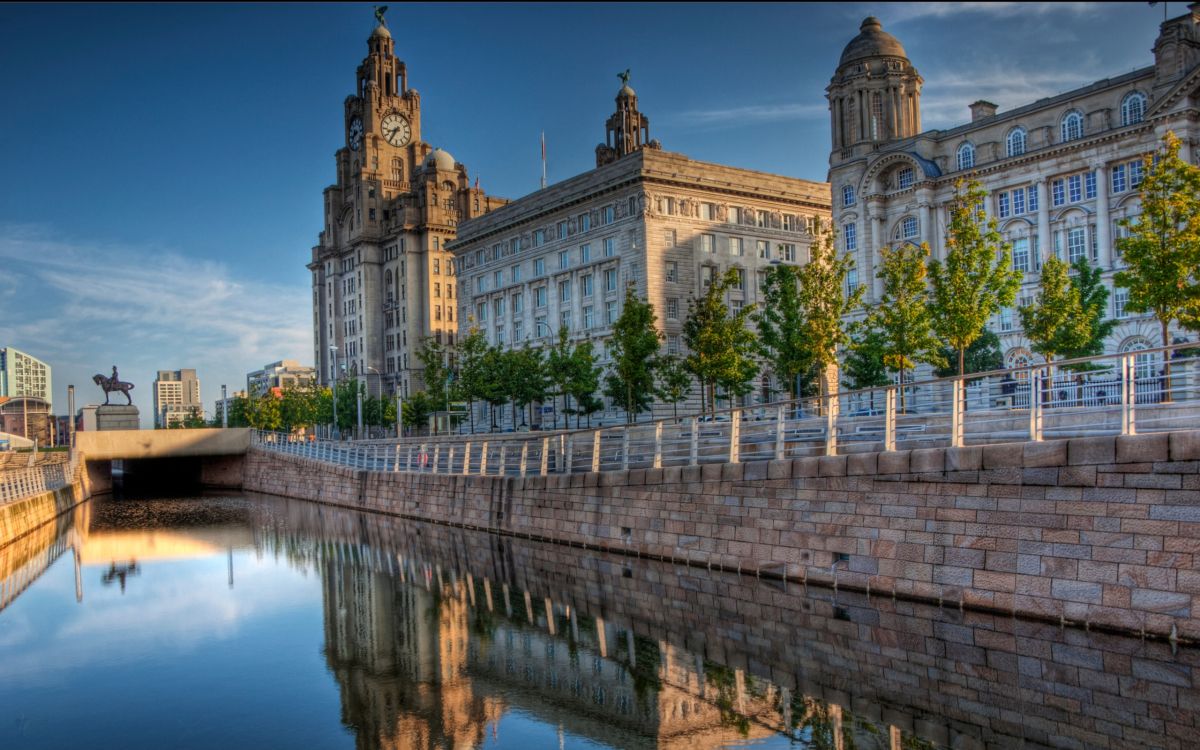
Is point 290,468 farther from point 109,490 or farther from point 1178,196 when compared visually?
point 1178,196

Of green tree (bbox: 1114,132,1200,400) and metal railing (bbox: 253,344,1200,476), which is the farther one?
green tree (bbox: 1114,132,1200,400)

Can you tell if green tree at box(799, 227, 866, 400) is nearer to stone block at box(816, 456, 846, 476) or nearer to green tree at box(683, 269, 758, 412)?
green tree at box(683, 269, 758, 412)

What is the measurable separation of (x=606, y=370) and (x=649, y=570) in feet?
198

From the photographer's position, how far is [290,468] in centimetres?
5822

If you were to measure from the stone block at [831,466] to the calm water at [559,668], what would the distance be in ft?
7.61

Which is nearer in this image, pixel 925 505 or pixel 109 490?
pixel 925 505

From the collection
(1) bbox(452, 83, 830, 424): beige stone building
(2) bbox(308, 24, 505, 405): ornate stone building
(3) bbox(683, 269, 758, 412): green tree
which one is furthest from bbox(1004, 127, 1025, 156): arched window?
(2) bbox(308, 24, 505, 405): ornate stone building

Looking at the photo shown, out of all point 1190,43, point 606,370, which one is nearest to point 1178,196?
point 1190,43

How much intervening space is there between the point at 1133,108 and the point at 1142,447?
54.2m

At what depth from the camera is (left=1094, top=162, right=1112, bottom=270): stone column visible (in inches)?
2400

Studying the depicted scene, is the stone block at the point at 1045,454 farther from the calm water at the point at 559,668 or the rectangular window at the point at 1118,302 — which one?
the rectangular window at the point at 1118,302

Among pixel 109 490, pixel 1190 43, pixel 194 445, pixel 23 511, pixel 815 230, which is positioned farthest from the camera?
pixel 109 490

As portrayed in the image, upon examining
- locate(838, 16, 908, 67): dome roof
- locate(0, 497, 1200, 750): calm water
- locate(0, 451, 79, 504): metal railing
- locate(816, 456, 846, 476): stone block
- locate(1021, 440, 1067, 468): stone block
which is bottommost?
locate(0, 497, 1200, 750): calm water

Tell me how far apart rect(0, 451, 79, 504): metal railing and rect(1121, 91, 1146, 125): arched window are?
61.0 metres
